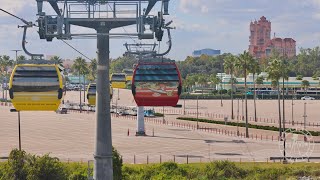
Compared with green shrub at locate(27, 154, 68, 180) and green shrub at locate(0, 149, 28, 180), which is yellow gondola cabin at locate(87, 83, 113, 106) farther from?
green shrub at locate(0, 149, 28, 180)

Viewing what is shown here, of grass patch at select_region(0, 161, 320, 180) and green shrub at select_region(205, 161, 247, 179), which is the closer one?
grass patch at select_region(0, 161, 320, 180)

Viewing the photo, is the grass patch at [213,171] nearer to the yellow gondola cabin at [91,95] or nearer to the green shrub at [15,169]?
the green shrub at [15,169]

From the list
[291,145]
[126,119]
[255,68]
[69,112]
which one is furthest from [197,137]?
[69,112]

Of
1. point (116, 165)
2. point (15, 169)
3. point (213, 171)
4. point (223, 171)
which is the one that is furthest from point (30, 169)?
point (223, 171)

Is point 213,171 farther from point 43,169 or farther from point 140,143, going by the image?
point 140,143

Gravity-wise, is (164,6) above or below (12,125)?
above

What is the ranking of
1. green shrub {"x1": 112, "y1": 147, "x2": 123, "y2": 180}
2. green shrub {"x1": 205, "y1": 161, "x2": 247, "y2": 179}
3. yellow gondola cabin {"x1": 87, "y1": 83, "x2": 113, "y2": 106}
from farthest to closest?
yellow gondola cabin {"x1": 87, "y1": 83, "x2": 113, "y2": 106}
green shrub {"x1": 205, "y1": 161, "x2": 247, "y2": 179}
green shrub {"x1": 112, "y1": 147, "x2": 123, "y2": 180}

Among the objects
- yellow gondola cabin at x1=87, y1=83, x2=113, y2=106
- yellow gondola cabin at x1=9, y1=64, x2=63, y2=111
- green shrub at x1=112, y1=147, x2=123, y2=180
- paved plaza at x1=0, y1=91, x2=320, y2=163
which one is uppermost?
yellow gondola cabin at x1=9, y1=64, x2=63, y2=111

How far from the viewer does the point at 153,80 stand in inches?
949

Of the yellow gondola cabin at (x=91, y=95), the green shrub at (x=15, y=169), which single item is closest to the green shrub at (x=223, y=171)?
the yellow gondola cabin at (x=91, y=95)

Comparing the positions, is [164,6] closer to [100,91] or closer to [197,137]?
[100,91]

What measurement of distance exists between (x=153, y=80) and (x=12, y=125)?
86993 millimetres

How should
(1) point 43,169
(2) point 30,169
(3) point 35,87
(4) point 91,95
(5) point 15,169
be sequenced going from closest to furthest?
(3) point 35,87 < (2) point 30,169 < (1) point 43,169 < (5) point 15,169 < (4) point 91,95

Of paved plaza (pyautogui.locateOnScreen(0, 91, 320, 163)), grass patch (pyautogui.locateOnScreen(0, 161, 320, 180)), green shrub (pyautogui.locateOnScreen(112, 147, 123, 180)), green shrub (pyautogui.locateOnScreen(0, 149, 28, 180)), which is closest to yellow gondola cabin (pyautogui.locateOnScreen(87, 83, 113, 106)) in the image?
grass patch (pyautogui.locateOnScreen(0, 161, 320, 180))
